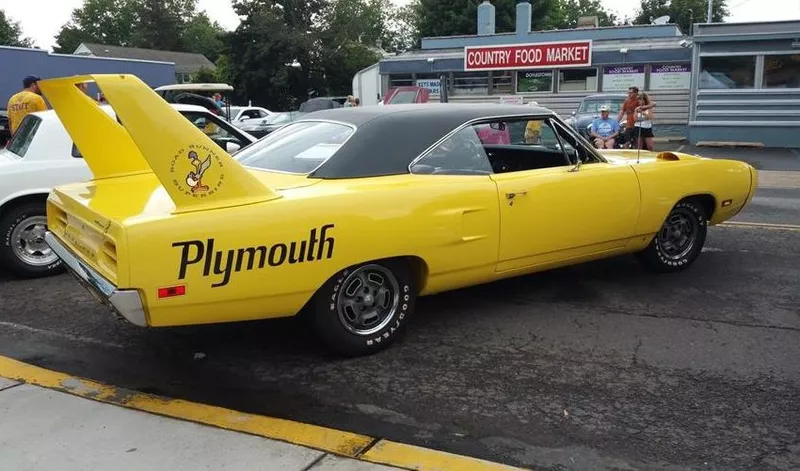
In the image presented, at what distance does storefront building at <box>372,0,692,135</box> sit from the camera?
2341 centimetres

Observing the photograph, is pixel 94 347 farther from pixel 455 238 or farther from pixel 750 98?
pixel 750 98

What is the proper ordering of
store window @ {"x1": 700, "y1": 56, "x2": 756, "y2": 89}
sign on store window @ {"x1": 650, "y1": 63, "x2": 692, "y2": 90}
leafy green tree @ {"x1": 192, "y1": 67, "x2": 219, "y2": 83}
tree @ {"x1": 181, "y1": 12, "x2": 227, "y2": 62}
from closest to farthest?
store window @ {"x1": 700, "y1": 56, "x2": 756, "y2": 89}
sign on store window @ {"x1": 650, "y1": 63, "x2": 692, "y2": 90}
leafy green tree @ {"x1": 192, "y1": 67, "x2": 219, "y2": 83}
tree @ {"x1": 181, "y1": 12, "x2": 227, "y2": 62}

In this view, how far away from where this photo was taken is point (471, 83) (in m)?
26.1

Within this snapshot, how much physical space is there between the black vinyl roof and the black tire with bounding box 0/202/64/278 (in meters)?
2.93

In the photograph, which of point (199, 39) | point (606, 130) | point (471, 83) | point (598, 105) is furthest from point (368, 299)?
point (199, 39)

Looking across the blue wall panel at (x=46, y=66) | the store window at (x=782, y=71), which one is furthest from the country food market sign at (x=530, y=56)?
the blue wall panel at (x=46, y=66)

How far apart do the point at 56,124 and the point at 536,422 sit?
495cm

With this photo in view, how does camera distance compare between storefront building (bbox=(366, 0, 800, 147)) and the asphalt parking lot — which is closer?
the asphalt parking lot

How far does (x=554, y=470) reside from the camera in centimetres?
292

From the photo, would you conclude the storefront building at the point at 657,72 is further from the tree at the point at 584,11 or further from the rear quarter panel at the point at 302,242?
the tree at the point at 584,11

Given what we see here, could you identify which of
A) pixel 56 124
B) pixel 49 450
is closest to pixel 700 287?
pixel 49 450

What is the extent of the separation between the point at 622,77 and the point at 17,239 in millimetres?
22066

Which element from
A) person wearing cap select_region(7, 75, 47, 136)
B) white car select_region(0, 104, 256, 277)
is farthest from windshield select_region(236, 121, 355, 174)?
person wearing cap select_region(7, 75, 47, 136)

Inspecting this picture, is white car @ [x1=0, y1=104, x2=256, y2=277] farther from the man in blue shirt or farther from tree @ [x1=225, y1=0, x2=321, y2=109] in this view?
tree @ [x1=225, y1=0, x2=321, y2=109]
